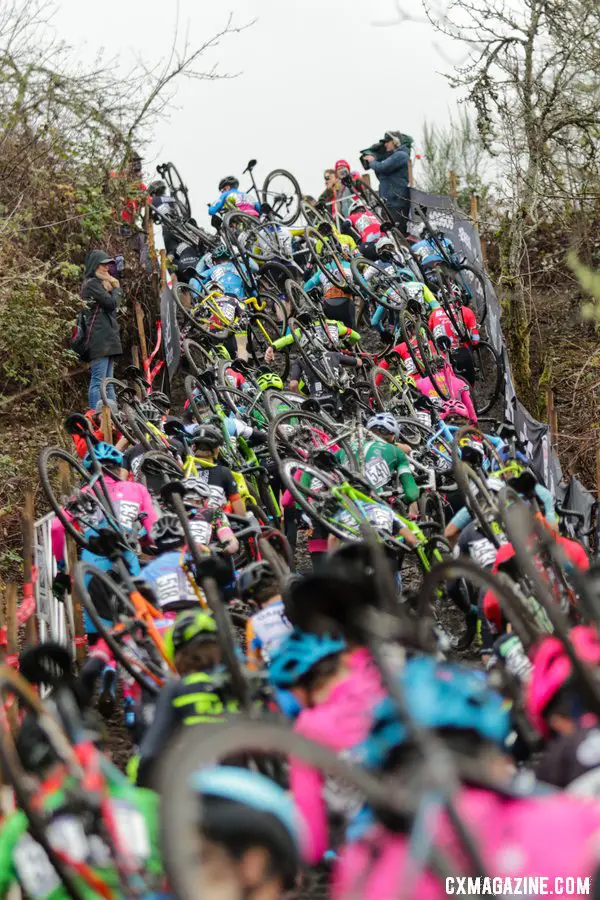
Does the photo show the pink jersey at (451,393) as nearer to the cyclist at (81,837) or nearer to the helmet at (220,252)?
the helmet at (220,252)

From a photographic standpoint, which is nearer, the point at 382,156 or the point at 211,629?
the point at 211,629

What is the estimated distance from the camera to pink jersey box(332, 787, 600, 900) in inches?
122

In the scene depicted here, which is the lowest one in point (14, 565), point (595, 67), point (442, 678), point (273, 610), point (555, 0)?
point (14, 565)

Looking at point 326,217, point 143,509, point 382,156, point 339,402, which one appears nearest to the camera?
point 143,509

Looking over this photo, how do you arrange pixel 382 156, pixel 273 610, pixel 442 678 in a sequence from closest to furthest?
pixel 442 678
pixel 273 610
pixel 382 156

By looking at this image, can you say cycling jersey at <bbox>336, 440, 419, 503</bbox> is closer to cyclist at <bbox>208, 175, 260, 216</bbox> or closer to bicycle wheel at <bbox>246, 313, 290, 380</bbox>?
bicycle wheel at <bbox>246, 313, 290, 380</bbox>

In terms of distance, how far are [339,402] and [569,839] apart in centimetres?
994

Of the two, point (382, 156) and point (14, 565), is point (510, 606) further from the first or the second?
point (382, 156)

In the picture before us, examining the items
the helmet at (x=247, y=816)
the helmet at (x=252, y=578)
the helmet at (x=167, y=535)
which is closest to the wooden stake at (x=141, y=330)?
the helmet at (x=167, y=535)

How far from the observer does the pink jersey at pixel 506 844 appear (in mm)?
3100

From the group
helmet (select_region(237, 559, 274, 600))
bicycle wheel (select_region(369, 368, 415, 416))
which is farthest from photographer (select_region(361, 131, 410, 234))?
helmet (select_region(237, 559, 274, 600))

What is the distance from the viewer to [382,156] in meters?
21.2

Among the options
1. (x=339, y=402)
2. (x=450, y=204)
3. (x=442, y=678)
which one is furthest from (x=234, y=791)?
(x=450, y=204)

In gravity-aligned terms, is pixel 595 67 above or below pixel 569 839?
above
